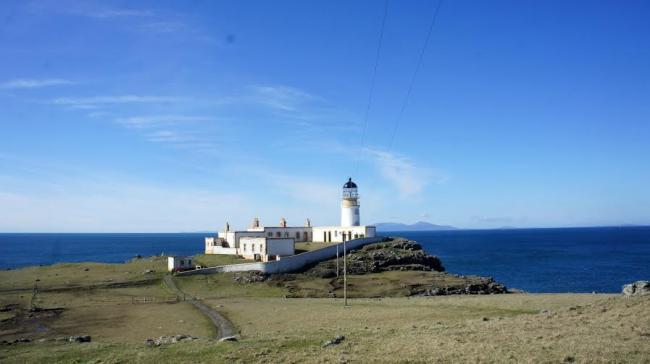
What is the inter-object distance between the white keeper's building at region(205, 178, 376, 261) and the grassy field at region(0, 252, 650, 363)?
8186mm

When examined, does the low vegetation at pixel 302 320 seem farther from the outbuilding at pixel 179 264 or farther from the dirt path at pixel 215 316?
the outbuilding at pixel 179 264

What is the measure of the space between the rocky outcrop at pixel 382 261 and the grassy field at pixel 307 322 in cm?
249

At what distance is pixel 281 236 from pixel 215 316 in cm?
4448

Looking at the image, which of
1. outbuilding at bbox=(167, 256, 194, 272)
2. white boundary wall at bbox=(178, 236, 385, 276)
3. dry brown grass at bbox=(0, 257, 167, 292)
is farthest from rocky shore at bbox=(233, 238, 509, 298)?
dry brown grass at bbox=(0, 257, 167, 292)

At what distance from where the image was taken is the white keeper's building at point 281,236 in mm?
68312

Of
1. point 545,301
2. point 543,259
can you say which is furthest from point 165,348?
point 543,259

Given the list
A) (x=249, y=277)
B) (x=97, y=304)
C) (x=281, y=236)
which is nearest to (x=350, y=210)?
(x=281, y=236)

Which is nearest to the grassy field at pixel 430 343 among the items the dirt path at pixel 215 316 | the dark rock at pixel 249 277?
the dirt path at pixel 215 316

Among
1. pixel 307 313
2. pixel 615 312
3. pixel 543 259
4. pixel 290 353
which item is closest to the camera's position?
pixel 290 353

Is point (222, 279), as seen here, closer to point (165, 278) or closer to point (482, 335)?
point (165, 278)

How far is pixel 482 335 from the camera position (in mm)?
24609

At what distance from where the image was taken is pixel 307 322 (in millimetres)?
35281

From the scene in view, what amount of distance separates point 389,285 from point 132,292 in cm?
2608

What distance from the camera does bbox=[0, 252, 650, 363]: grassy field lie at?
2203 centimetres
